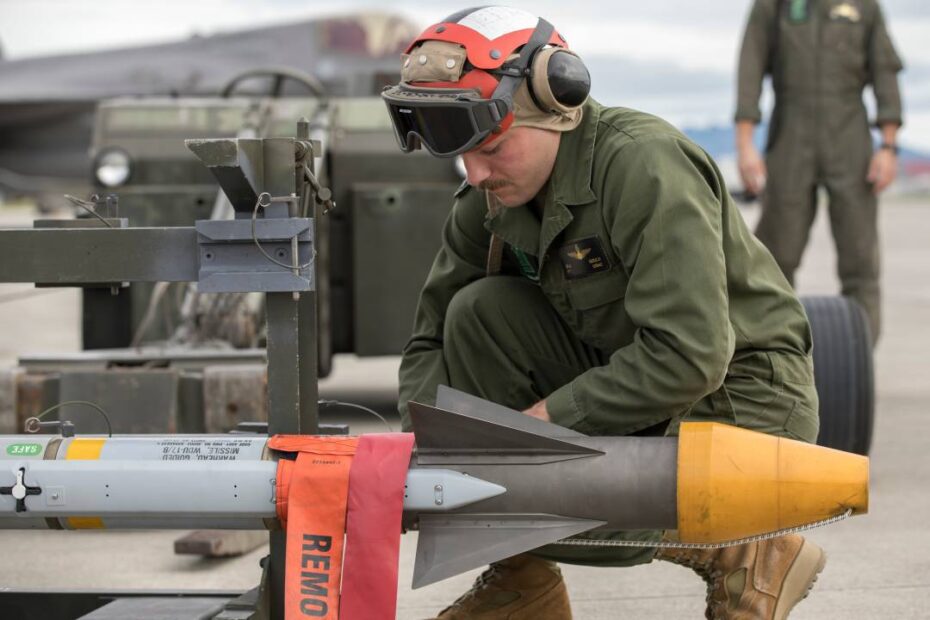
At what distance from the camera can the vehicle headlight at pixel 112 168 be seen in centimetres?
521

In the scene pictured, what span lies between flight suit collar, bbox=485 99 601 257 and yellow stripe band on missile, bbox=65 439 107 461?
0.88 m

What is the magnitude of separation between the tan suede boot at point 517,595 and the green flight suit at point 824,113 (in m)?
3.15

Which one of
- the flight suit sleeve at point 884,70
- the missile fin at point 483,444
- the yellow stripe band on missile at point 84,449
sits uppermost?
the flight suit sleeve at point 884,70

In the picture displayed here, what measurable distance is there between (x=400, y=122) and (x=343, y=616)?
89cm

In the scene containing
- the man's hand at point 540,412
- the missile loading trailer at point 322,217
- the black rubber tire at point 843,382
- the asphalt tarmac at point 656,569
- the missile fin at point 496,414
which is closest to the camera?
the missile fin at point 496,414

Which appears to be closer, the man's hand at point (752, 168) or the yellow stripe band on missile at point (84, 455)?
the yellow stripe band on missile at point (84, 455)

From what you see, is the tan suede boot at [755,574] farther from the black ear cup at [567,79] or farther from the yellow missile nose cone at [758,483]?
the black ear cup at [567,79]

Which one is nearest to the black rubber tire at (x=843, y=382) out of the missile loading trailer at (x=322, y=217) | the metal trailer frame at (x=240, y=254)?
→ the missile loading trailer at (x=322, y=217)

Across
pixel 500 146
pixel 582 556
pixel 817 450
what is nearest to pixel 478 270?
pixel 500 146

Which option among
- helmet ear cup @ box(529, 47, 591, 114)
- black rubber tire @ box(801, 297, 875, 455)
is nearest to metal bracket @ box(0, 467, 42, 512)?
helmet ear cup @ box(529, 47, 591, 114)

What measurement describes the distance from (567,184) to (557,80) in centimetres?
20

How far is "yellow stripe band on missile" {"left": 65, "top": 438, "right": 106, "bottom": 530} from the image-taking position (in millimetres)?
2332

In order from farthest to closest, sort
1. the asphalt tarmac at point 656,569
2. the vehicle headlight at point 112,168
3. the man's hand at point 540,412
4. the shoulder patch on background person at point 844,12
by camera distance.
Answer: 1. the shoulder patch on background person at point 844,12
2. the vehicle headlight at point 112,168
3. the asphalt tarmac at point 656,569
4. the man's hand at point 540,412

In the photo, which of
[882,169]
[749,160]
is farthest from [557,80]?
[882,169]
